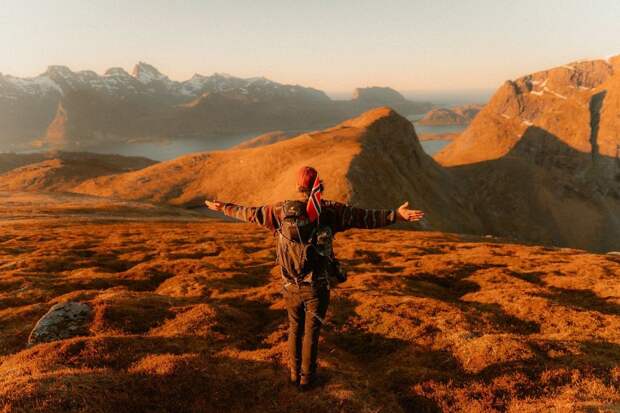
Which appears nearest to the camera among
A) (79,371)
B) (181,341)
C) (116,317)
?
(79,371)

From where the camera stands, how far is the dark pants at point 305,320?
8414 mm

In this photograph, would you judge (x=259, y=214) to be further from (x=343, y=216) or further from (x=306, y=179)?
(x=343, y=216)

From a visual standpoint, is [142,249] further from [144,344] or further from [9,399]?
[9,399]

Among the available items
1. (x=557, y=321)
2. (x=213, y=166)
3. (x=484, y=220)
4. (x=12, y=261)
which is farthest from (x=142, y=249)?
(x=484, y=220)

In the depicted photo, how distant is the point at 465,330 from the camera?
13.4 m

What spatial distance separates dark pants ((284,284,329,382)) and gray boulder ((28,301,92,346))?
32.0 ft

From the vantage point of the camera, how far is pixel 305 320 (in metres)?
8.70

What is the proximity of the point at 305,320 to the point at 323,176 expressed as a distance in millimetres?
83431

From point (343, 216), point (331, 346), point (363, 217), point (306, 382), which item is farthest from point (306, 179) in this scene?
point (331, 346)

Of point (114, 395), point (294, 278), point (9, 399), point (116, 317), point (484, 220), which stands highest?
point (294, 278)

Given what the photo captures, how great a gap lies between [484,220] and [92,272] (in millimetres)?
174410

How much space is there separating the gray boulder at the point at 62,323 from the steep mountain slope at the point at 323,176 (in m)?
70.2

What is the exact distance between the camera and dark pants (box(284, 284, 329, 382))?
Answer: 8414mm

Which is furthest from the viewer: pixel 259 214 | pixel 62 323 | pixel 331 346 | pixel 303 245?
pixel 62 323
